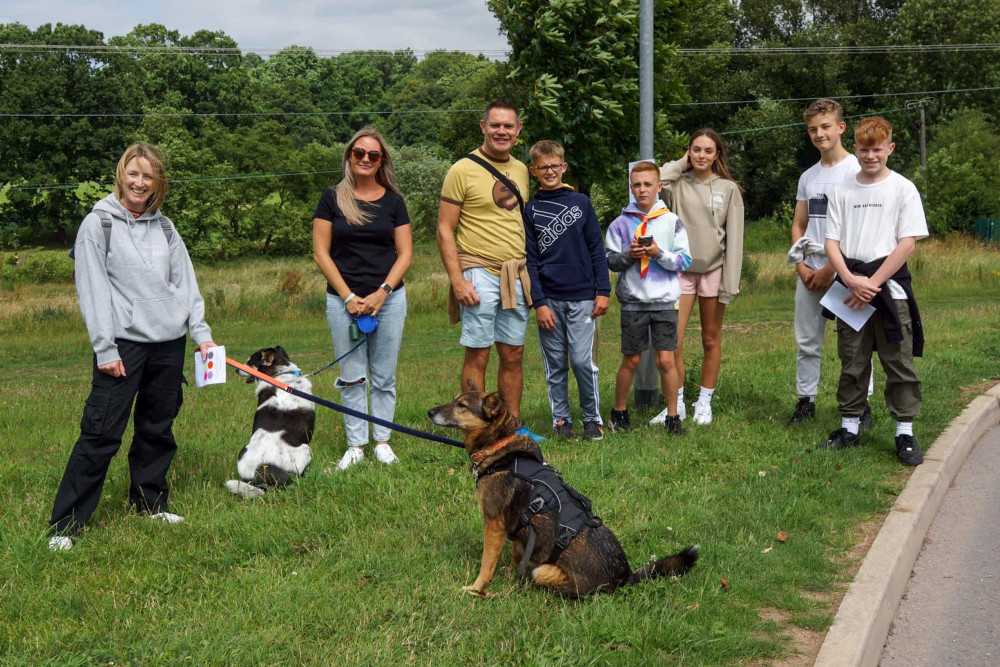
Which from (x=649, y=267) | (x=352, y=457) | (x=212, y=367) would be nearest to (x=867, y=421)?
(x=649, y=267)

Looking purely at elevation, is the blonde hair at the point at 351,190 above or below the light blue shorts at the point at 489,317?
above

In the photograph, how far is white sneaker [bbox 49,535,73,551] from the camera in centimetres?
454

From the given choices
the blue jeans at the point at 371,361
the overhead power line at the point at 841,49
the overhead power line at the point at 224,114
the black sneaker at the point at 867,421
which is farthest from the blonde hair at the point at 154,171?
the overhead power line at the point at 841,49

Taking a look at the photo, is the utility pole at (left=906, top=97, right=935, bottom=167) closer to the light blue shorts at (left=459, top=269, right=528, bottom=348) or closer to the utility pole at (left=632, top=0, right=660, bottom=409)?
the utility pole at (left=632, top=0, right=660, bottom=409)

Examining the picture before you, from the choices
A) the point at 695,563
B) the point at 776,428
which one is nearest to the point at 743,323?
the point at 776,428

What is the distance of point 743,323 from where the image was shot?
17.0 meters

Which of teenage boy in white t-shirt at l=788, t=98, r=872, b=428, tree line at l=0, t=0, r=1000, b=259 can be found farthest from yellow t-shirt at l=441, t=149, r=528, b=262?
tree line at l=0, t=0, r=1000, b=259

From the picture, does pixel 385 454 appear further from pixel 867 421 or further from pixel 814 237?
pixel 867 421

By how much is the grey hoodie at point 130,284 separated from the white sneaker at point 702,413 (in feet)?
13.0

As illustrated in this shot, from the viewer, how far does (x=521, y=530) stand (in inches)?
158

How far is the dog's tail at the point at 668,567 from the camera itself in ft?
13.0

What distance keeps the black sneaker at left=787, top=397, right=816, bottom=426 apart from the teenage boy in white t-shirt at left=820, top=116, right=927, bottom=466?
29.9 inches

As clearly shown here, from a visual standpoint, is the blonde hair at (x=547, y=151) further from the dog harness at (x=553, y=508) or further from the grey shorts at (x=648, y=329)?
the dog harness at (x=553, y=508)

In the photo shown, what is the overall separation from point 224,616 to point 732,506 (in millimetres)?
2967
